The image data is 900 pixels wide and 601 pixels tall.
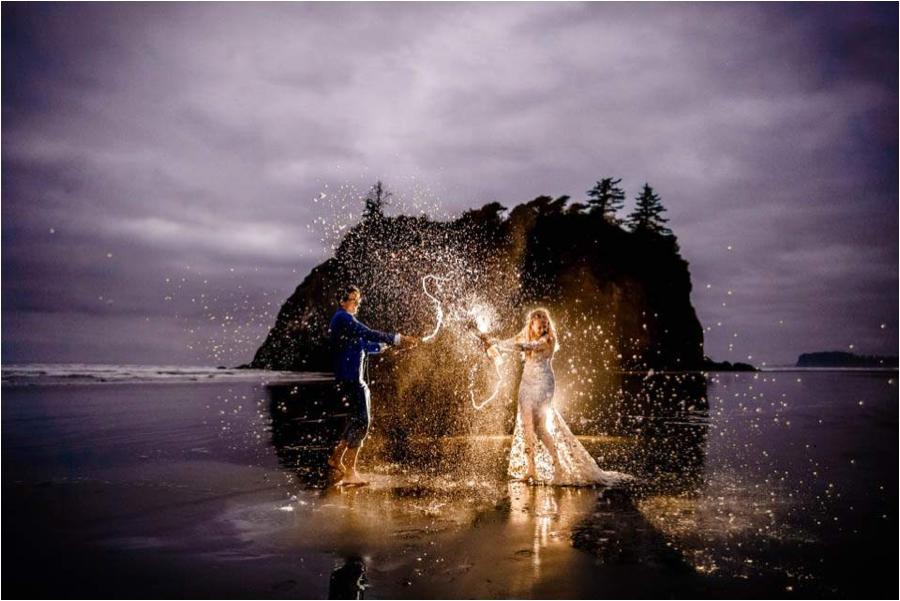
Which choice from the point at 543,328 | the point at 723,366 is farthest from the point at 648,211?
the point at 543,328

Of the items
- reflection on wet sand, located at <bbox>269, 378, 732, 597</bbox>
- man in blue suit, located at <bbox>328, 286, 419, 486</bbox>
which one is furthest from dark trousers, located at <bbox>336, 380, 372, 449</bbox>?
reflection on wet sand, located at <bbox>269, 378, 732, 597</bbox>

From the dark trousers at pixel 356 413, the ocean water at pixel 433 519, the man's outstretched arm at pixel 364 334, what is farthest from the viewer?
the dark trousers at pixel 356 413

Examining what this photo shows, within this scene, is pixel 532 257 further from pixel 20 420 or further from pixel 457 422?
pixel 20 420

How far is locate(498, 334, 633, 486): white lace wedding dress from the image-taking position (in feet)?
23.5

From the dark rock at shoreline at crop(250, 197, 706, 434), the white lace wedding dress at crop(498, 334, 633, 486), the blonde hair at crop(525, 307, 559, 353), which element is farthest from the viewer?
the dark rock at shoreline at crop(250, 197, 706, 434)

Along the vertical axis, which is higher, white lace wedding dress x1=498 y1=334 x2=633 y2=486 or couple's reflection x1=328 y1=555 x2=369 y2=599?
white lace wedding dress x1=498 y1=334 x2=633 y2=486

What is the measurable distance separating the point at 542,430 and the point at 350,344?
8.81ft

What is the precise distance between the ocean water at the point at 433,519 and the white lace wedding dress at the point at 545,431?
49cm

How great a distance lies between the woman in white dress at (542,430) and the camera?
7.14m

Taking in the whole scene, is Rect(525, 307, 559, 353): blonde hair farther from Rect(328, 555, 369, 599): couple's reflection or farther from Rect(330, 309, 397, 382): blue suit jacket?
Rect(328, 555, 369, 599): couple's reflection

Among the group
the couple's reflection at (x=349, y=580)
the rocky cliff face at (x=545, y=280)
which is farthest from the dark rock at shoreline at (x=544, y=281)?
the couple's reflection at (x=349, y=580)

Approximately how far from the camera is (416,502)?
5.98m

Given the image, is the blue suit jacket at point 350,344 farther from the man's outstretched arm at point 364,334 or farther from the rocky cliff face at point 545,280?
the rocky cliff face at point 545,280

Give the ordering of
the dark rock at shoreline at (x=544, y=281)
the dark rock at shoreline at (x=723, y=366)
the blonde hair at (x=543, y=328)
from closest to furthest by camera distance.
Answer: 1. the blonde hair at (x=543, y=328)
2. the dark rock at shoreline at (x=544, y=281)
3. the dark rock at shoreline at (x=723, y=366)
